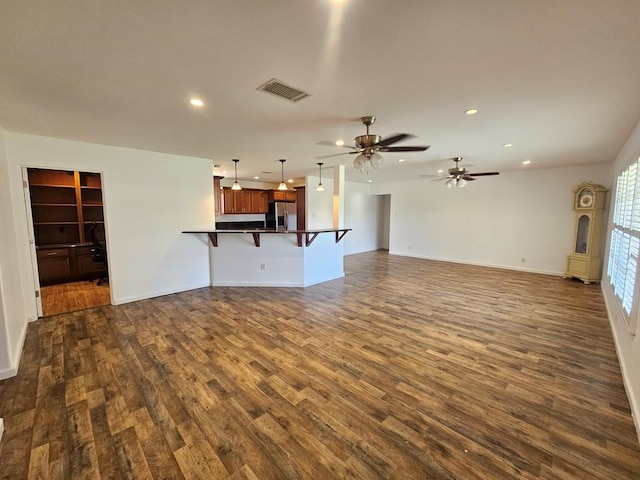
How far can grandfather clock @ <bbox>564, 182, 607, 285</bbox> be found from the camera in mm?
5477

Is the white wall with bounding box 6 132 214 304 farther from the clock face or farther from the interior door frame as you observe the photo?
the clock face

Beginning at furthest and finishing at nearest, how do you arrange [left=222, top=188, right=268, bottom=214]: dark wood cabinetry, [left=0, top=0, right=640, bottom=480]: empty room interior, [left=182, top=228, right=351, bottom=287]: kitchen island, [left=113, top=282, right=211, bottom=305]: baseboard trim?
[left=222, top=188, right=268, bottom=214]: dark wood cabinetry < [left=182, top=228, right=351, bottom=287]: kitchen island < [left=113, top=282, right=211, bottom=305]: baseboard trim < [left=0, top=0, right=640, bottom=480]: empty room interior

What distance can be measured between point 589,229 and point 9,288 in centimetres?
907

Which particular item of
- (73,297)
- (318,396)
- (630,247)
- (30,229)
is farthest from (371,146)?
(73,297)

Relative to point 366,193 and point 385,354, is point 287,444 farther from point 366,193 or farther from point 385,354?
point 366,193

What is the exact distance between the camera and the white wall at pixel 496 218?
245 inches

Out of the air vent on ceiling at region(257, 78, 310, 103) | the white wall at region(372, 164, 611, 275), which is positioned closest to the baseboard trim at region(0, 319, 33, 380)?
the air vent on ceiling at region(257, 78, 310, 103)

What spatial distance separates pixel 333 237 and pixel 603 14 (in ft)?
15.7

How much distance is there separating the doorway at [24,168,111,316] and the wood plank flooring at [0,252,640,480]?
2.27m

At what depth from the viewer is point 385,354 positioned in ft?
9.22

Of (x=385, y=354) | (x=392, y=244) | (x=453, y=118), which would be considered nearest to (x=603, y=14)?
(x=453, y=118)

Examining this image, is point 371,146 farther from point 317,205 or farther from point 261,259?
point 317,205

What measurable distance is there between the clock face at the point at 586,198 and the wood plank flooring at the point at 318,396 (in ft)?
9.45

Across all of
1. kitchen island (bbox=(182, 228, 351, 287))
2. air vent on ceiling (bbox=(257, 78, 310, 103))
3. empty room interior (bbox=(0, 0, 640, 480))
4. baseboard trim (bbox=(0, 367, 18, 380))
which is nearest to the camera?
empty room interior (bbox=(0, 0, 640, 480))
